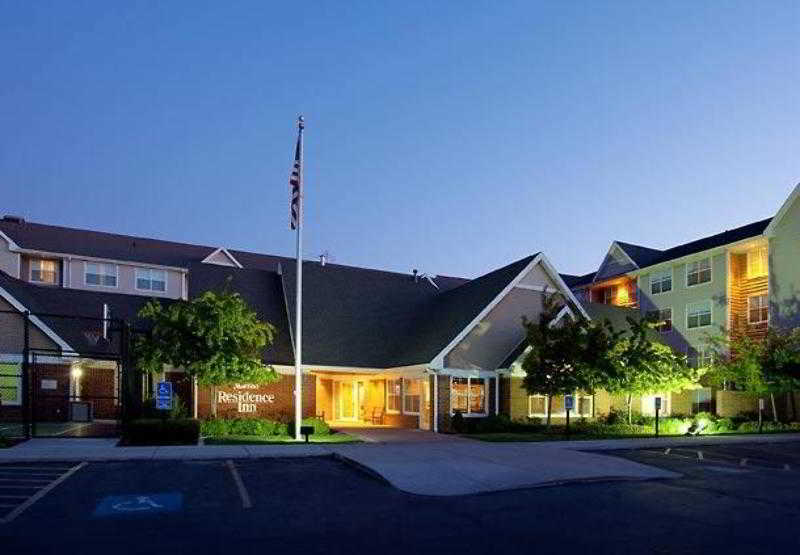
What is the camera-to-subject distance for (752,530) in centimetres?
1124

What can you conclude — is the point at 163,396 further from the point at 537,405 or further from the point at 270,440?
the point at 537,405

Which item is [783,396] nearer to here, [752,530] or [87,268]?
[752,530]

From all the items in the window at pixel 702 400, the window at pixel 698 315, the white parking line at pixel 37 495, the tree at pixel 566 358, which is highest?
the window at pixel 698 315

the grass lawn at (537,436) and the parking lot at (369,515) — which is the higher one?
the parking lot at (369,515)

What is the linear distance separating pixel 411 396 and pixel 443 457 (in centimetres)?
1328

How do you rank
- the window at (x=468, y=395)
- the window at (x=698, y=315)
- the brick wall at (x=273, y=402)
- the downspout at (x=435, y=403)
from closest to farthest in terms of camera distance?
the downspout at (x=435, y=403)
the brick wall at (x=273, y=402)
the window at (x=468, y=395)
the window at (x=698, y=315)

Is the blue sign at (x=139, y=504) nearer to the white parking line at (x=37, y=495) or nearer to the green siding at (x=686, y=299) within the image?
the white parking line at (x=37, y=495)

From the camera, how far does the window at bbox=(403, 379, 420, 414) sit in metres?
32.6

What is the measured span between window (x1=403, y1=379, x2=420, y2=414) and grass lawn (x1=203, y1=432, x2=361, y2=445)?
227 inches

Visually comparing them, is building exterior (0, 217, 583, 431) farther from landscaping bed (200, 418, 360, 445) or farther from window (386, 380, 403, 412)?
landscaping bed (200, 418, 360, 445)

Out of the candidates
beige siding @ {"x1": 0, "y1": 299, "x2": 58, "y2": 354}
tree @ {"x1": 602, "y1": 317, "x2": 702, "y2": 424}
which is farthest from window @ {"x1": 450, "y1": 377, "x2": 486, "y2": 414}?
beige siding @ {"x1": 0, "y1": 299, "x2": 58, "y2": 354}

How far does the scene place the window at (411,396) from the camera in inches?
1284

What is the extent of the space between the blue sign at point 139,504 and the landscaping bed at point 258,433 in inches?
415

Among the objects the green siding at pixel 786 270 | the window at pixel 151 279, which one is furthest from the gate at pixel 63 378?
the green siding at pixel 786 270
